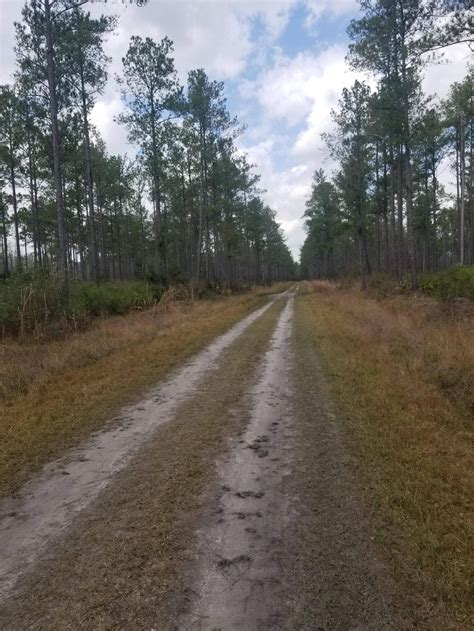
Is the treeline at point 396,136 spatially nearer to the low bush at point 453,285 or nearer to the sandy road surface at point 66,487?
the low bush at point 453,285

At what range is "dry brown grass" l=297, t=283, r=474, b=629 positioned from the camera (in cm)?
258

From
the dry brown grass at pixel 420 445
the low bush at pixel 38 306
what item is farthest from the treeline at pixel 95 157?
the dry brown grass at pixel 420 445

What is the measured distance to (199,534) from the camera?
3018mm

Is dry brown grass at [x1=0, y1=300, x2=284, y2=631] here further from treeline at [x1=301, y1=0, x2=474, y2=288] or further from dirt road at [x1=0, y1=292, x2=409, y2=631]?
treeline at [x1=301, y1=0, x2=474, y2=288]

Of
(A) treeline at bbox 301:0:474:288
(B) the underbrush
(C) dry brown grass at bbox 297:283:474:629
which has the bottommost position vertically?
(C) dry brown grass at bbox 297:283:474:629

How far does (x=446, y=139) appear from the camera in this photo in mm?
32000

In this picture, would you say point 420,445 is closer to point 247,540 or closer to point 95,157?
point 247,540

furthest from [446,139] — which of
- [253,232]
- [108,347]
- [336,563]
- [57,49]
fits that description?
[336,563]

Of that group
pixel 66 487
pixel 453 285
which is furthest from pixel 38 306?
pixel 453 285

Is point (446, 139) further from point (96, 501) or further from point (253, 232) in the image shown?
point (96, 501)

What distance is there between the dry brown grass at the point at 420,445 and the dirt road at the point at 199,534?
23 centimetres

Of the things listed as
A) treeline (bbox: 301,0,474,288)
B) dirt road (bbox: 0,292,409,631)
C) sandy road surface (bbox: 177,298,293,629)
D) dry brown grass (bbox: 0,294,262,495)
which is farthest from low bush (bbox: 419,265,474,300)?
sandy road surface (bbox: 177,298,293,629)

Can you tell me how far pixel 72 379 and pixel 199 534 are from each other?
5.51m

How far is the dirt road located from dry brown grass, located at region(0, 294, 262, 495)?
483 millimetres
